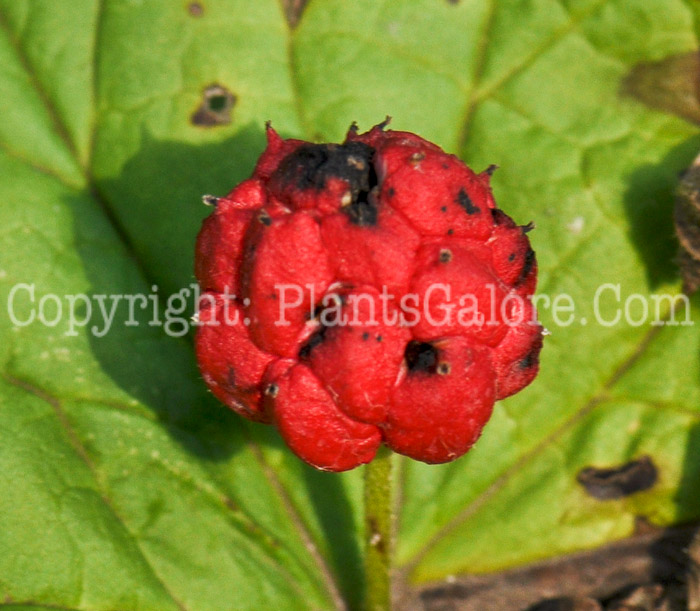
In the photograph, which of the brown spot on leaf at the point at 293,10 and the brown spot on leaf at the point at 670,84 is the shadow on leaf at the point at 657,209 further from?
the brown spot on leaf at the point at 293,10

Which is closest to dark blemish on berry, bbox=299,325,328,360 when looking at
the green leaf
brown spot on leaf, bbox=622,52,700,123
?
the green leaf

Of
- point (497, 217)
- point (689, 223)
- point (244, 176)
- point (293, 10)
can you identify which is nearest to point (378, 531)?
point (497, 217)

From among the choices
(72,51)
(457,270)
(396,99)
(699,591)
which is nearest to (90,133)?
(72,51)

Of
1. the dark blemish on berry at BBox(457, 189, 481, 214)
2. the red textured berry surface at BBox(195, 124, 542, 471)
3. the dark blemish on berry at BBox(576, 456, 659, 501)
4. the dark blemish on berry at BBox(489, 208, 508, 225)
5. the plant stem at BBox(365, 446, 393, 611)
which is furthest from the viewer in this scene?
the dark blemish on berry at BBox(576, 456, 659, 501)

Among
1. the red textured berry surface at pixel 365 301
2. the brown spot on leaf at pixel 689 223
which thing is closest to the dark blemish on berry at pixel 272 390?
the red textured berry surface at pixel 365 301

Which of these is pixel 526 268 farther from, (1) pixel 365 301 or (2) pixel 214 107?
(2) pixel 214 107

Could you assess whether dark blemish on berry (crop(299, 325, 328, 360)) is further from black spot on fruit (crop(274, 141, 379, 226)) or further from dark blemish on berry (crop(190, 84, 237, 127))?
dark blemish on berry (crop(190, 84, 237, 127))
